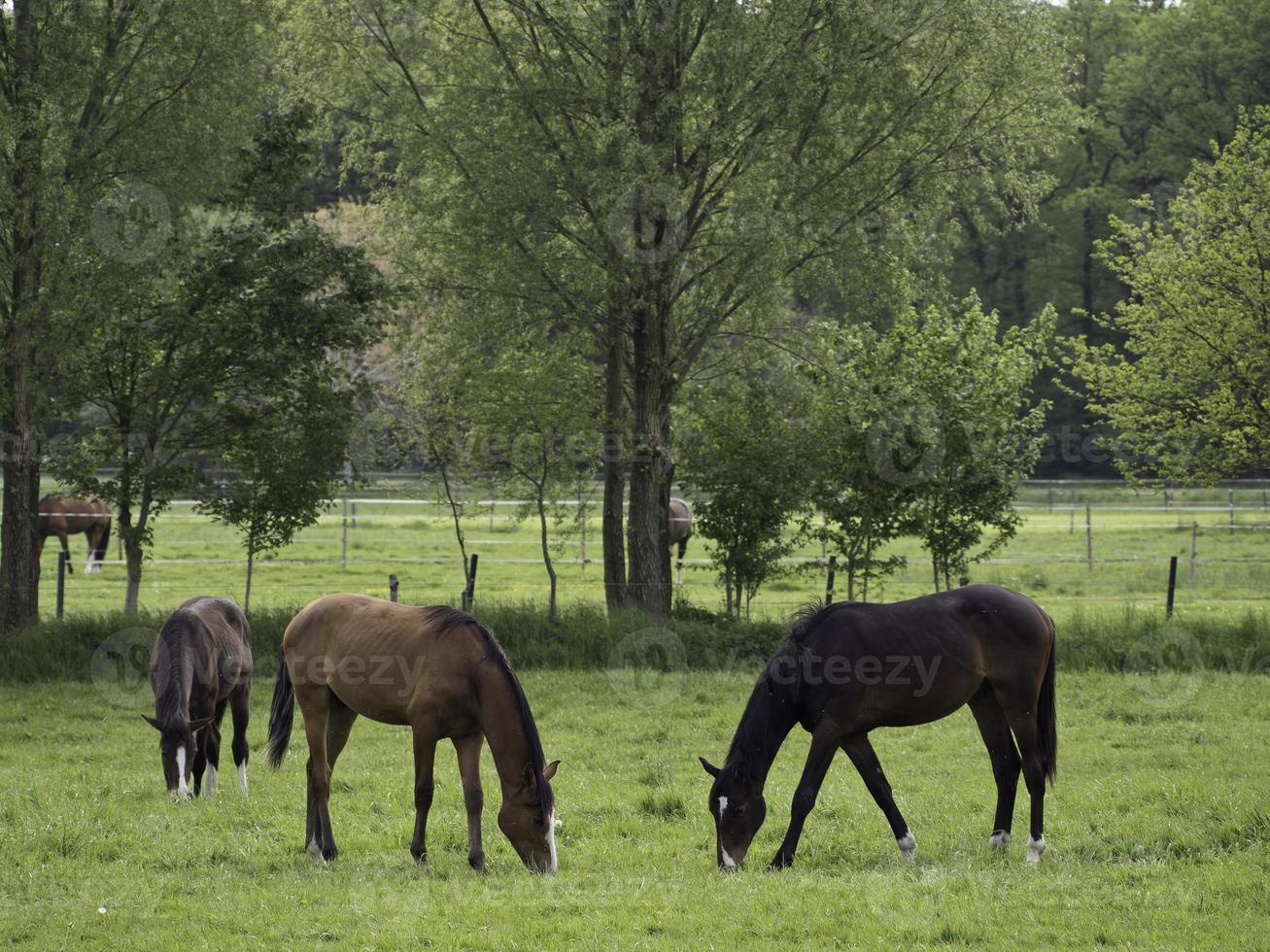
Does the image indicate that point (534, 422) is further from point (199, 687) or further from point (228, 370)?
point (199, 687)

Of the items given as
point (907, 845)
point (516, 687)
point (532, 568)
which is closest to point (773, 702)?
point (907, 845)

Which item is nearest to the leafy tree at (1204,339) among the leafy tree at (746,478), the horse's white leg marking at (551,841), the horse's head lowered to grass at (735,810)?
the leafy tree at (746,478)

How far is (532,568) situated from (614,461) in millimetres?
7717

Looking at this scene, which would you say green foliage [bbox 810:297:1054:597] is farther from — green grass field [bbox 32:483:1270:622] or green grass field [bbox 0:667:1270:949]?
green grass field [bbox 0:667:1270:949]

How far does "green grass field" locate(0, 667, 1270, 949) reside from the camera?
21.3 feet

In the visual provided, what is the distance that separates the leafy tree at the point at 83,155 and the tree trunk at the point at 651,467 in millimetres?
6004

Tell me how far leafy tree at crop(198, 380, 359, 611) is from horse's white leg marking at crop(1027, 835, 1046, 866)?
11580mm

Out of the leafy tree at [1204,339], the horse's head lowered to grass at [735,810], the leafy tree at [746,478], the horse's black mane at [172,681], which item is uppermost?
the leafy tree at [1204,339]

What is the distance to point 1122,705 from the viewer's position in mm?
13953

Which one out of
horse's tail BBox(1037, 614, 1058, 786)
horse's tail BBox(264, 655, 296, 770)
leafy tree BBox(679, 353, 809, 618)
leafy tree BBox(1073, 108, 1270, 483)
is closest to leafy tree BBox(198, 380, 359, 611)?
leafy tree BBox(679, 353, 809, 618)

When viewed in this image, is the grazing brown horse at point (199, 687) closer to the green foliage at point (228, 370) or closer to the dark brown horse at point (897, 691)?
the dark brown horse at point (897, 691)

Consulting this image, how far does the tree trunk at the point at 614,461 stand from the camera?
62.1 ft

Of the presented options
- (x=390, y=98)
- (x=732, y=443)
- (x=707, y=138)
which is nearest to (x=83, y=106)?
(x=390, y=98)

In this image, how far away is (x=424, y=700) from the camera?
26.1ft
